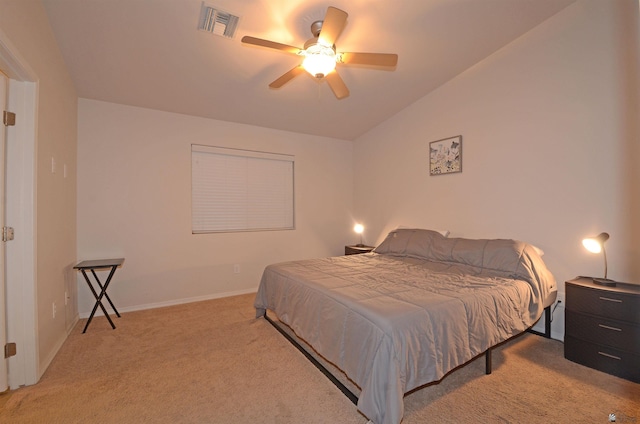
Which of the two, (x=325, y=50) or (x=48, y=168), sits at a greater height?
(x=325, y=50)

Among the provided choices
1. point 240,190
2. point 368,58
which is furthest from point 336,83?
point 240,190

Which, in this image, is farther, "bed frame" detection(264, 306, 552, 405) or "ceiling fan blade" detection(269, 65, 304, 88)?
"ceiling fan blade" detection(269, 65, 304, 88)

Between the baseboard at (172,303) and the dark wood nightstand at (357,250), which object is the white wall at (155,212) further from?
the dark wood nightstand at (357,250)

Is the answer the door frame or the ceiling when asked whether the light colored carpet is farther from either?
the ceiling

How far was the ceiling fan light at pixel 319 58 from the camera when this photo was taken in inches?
80.3

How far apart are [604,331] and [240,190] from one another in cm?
410

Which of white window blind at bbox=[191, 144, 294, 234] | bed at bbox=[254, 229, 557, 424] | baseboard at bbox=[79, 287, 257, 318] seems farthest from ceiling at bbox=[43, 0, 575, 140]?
baseboard at bbox=[79, 287, 257, 318]

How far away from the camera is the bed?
1.52 meters

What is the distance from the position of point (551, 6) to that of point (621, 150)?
1.43m

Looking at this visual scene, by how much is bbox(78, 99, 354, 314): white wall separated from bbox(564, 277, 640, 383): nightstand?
3.42 metres

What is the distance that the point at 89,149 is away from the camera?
10.6ft

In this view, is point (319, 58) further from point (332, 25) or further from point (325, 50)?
point (332, 25)

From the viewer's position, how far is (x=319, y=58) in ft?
6.71

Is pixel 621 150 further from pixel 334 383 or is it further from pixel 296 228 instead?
pixel 296 228
